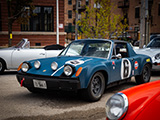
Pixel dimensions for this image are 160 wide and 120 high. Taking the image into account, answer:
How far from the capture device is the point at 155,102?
5.95 ft

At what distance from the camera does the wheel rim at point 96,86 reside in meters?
4.61

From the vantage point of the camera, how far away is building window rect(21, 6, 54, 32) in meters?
20.6

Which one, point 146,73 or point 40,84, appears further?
point 146,73

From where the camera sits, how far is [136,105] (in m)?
1.90

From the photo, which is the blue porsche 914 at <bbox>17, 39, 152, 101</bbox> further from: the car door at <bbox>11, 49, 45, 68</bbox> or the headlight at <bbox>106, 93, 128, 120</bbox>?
the car door at <bbox>11, 49, 45, 68</bbox>

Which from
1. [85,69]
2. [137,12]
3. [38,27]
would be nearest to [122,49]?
[85,69]

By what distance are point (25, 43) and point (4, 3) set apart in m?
12.6

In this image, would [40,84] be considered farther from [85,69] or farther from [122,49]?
[122,49]

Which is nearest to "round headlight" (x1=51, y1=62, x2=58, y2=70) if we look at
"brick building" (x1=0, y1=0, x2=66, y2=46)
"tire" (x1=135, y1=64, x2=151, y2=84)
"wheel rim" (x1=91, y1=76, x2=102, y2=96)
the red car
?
"wheel rim" (x1=91, y1=76, x2=102, y2=96)

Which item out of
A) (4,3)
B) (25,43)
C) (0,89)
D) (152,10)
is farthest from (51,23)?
(152,10)

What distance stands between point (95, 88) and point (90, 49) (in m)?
1.19

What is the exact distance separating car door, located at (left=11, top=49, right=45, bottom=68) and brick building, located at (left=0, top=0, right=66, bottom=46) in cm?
1232

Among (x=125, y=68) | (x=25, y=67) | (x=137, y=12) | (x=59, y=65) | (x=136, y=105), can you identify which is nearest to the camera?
Answer: (x=136, y=105)

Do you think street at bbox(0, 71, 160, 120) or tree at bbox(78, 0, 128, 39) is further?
tree at bbox(78, 0, 128, 39)
